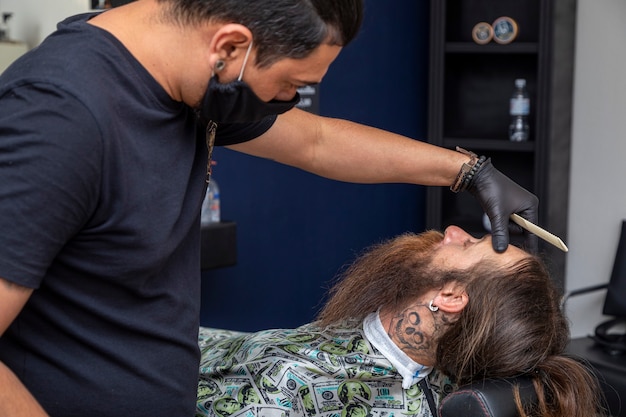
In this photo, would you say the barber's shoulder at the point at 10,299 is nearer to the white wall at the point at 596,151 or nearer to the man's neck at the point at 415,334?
the man's neck at the point at 415,334

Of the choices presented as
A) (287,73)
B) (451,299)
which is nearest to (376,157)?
(451,299)

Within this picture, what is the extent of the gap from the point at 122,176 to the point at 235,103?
0.20 m

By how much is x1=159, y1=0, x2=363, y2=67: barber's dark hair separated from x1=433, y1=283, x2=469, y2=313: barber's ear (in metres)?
0.78

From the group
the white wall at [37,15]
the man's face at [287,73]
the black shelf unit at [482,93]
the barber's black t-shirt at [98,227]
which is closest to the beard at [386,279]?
the barber's black t-shirt at [98,227]

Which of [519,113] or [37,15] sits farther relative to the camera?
[519,113]

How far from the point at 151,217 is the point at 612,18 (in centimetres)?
343

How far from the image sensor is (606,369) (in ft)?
11.3

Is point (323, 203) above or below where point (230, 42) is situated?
below

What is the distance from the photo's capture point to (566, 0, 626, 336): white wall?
13.6 ft

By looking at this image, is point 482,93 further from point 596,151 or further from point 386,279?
point 386,279

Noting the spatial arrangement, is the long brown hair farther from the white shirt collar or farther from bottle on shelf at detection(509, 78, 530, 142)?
bottle on shelf at detection(509, 78, 530, 142)

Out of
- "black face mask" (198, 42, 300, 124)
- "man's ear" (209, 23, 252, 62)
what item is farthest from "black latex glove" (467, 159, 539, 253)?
"man's ear" (209, 23, 252, 62)

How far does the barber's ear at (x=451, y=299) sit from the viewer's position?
182 cm

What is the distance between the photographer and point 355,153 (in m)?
1.82
